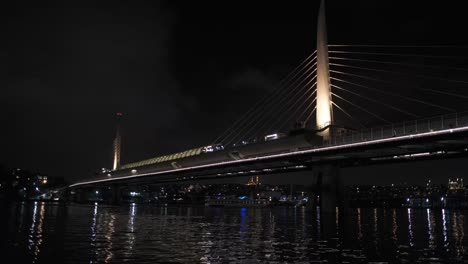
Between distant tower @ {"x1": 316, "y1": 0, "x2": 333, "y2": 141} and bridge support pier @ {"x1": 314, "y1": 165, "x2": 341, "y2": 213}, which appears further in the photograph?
bridge support pier @ {"x1": 314, "y1": 165, "x2": 341, "y2": 213}

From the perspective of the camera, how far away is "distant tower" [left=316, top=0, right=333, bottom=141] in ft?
197

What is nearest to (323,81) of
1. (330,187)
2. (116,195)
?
(330,187)

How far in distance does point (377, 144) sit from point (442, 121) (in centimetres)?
786

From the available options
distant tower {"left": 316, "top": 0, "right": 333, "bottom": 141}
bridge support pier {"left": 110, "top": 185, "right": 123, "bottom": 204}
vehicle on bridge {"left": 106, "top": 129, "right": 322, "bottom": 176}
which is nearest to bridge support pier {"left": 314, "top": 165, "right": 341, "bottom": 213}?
vehicle on bridge {"left": 106, "top": 129, "right": 322, "bottom": 176}

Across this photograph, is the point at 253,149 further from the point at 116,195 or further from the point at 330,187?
the point at 116,195

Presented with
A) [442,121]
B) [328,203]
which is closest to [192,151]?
[328,203]

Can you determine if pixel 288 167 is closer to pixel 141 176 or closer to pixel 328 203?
pixel 328 203

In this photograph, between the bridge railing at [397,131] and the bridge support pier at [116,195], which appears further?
the bridge support pier at [116,195]

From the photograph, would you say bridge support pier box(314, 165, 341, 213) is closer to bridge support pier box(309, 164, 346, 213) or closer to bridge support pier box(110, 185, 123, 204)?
bridge support pier box(309, 164, 346, 213)

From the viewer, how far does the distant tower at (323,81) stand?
59906 millimetres

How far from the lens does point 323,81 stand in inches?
2441

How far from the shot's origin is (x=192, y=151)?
99.1m

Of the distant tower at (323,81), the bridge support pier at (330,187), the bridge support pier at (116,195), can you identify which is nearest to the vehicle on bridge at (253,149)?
the distant tower at (323,81)

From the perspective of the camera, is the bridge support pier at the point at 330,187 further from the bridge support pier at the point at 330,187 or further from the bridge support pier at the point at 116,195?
the bridge support pier at the point at 116,195
